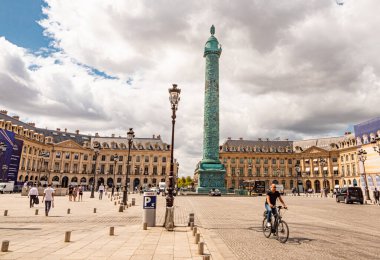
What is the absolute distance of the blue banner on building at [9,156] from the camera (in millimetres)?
58094

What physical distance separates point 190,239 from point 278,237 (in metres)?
3.47

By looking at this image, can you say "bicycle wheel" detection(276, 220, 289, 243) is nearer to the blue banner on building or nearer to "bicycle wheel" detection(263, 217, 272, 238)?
"bicycle wheel" detection(263, 217, 272, 238)

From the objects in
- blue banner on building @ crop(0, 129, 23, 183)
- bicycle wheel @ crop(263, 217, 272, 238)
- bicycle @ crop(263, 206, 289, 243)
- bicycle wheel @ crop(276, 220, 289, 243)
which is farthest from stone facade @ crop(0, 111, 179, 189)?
bicycle @ crop(263, 206, 289, 243)

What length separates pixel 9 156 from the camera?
60.1 meters

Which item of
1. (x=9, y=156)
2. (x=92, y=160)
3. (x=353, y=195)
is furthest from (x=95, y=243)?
(x=92, y=160)

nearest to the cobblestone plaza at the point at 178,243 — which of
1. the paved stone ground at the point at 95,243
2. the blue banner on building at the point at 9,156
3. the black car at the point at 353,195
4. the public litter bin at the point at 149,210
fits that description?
the paved stone ground at the point at 95,243

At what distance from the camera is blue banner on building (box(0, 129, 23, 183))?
58.1m

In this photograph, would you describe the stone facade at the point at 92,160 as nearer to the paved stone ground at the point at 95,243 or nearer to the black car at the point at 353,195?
the black car at the point at 353,195

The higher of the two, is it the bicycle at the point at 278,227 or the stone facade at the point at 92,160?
the stone facade at the point at 92,160

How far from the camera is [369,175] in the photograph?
192 feet

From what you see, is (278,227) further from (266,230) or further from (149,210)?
(149,210)

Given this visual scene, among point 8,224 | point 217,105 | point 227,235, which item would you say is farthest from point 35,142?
point 227,235

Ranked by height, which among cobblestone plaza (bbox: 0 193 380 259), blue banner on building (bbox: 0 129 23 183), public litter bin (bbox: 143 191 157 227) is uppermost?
blue banner on building (bbox: 0 129 23 183)

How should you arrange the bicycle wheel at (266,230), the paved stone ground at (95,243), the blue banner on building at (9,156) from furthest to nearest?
the blue banner on building at (9,156) < the bicycle wheel at (266,230) < the paved stone ground at (95,243)
